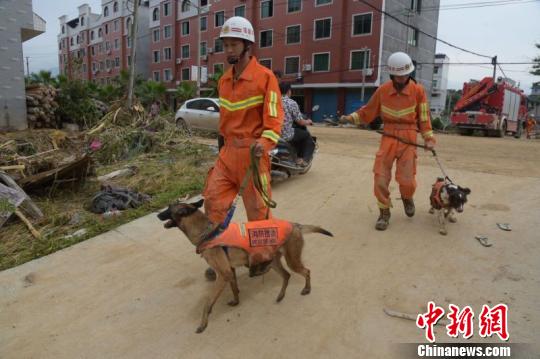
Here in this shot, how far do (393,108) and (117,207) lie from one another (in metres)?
3.83

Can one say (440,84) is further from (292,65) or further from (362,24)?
(292,65)

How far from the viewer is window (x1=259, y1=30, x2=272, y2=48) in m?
33.1

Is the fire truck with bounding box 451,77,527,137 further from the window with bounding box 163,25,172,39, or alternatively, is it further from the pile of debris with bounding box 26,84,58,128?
the window with bounding box 163,25,172,39

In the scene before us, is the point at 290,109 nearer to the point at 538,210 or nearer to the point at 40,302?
the point at 538,210

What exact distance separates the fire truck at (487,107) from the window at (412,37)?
12.3m

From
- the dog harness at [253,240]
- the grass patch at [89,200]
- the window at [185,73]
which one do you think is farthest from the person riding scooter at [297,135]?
the window at [185,73]

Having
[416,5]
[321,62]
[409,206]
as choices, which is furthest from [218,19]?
[409,206]

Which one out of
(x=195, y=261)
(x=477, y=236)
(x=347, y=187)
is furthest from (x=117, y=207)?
(x=477, y=236)

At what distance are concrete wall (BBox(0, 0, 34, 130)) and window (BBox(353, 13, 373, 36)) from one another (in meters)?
21.8

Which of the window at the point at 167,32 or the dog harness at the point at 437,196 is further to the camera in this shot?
the window at the point at 167,32

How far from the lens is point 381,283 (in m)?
3.32

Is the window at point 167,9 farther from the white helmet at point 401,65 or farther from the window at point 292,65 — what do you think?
the white helmet at point 401,65

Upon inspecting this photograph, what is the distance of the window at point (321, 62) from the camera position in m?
30.2

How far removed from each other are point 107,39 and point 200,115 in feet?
165
